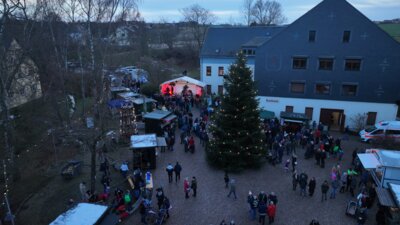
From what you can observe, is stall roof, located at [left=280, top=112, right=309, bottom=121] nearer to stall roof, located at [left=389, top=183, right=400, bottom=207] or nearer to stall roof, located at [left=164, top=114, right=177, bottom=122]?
stall roof, located at [left=164, top=114, right=177, bottom=122]

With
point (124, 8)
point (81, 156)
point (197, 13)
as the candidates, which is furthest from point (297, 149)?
point (197, 13)

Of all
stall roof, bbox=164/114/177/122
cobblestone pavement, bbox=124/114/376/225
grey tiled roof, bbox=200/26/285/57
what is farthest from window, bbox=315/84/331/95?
grey tiled roof, bbox=200/26/285/57

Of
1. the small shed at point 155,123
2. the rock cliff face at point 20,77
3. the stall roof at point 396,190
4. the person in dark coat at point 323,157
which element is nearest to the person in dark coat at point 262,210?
the stall roof at point 396,190

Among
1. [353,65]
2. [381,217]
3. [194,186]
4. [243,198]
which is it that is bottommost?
[243,198]

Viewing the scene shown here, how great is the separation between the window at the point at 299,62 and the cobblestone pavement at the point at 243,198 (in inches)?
386

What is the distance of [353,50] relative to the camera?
82.6 ft

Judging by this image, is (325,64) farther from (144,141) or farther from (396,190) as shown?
(144,141)

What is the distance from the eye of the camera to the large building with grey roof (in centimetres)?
2473

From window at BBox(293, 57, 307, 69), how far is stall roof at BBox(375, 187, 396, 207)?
14787mm

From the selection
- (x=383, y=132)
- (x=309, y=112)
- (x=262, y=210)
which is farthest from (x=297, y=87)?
(x=262, y=210)

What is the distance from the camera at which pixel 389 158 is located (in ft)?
50.9

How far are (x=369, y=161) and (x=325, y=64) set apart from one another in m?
12.0

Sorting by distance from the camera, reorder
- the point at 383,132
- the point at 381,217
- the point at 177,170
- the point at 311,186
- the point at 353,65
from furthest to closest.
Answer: the point at 353,65 < the point at 383,132 < the point at 177,170 < the point at 311,186 < the point at 381,217

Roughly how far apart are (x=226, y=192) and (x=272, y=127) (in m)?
9.06
